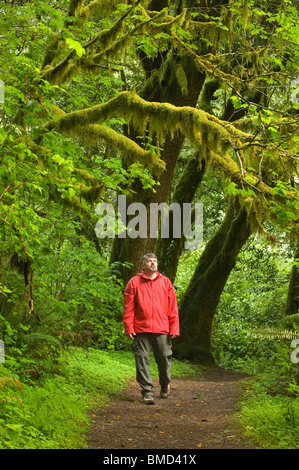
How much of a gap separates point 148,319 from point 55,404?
224 centimetres

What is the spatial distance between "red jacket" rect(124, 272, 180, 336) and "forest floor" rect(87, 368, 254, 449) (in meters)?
1.08

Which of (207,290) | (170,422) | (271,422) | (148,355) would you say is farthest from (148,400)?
(207,290)

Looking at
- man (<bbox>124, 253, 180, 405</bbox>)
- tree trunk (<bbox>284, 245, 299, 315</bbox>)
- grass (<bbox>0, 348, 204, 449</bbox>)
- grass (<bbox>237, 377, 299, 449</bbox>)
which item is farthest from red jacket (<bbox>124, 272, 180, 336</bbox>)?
tree trunk (<bbox>284, 245, 299, 315</bbox>)

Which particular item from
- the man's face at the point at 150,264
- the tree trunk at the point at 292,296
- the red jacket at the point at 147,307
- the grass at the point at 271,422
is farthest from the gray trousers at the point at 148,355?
the tree trunk at the point at 292,296

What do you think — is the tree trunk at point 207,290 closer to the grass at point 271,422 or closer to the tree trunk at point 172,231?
the tree trunk at point 172,231

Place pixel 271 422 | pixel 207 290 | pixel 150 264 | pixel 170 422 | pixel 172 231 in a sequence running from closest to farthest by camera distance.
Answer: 1. pixel 271 422
2. pixel 170 422
3. pixel 150 264
4. pixel 207 290
5. pixel 172 231

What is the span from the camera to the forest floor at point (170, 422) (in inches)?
207

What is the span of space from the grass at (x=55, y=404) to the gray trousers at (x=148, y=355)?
60cm

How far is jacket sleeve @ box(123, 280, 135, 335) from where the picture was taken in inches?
295

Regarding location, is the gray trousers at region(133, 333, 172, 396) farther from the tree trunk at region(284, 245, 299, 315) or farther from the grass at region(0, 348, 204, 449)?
the tree trunk at region(284, 245, 299, 315)

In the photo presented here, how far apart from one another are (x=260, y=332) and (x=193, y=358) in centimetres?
893

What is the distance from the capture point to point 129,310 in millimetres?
7566

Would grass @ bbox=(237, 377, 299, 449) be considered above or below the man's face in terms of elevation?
below

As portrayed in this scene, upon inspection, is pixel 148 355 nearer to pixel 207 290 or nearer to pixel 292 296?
pixel 207 290
